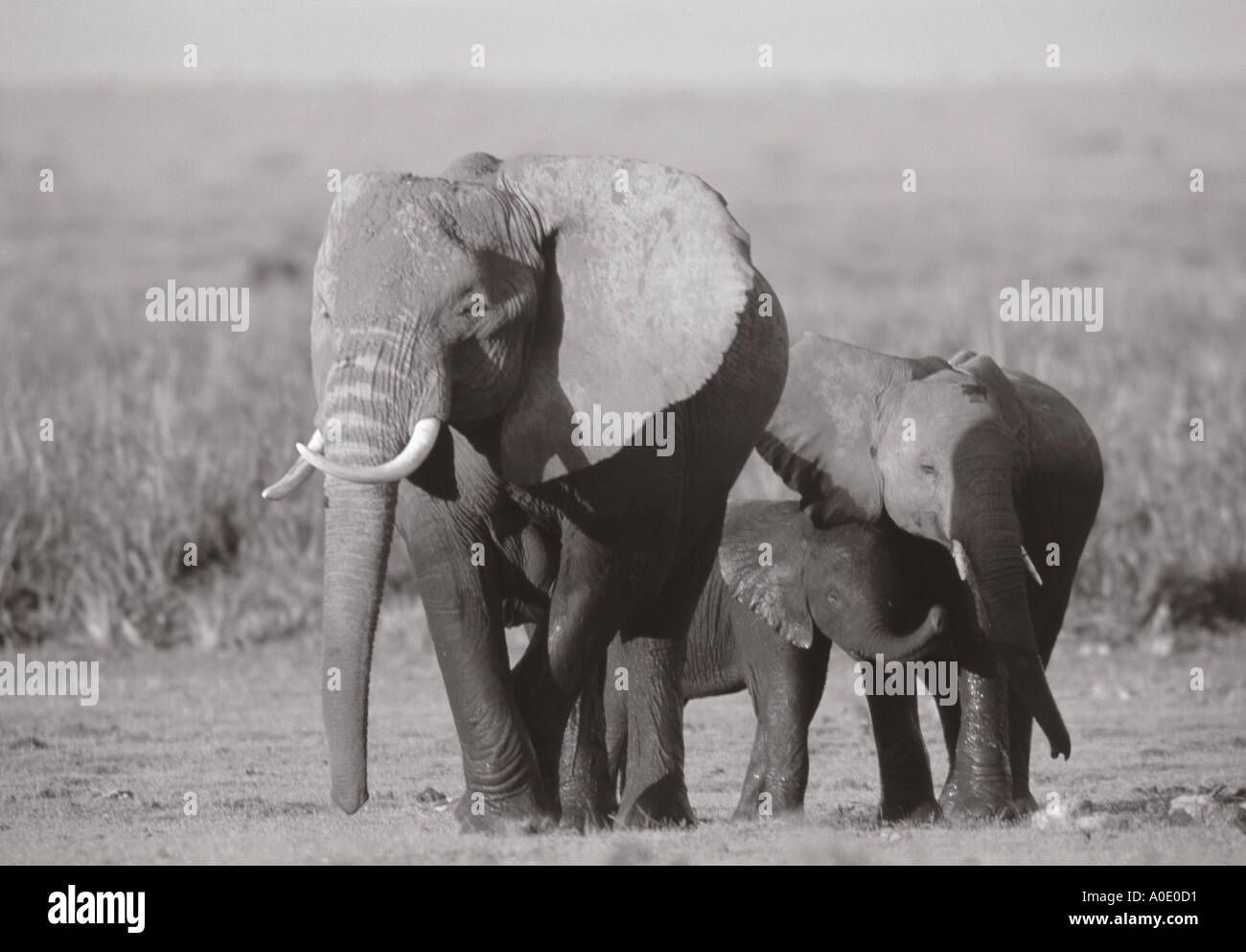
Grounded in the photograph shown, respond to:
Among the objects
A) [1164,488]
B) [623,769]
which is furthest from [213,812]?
[1164,488]

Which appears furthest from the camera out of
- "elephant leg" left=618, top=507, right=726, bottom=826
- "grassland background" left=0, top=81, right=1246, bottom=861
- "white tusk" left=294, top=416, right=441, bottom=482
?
"grassland background" left=0, top=81, right=1246, bottom=861

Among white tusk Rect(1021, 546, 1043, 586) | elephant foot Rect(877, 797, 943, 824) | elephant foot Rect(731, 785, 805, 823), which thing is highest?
white tusk Rect(1021, 546, 1043, 586)

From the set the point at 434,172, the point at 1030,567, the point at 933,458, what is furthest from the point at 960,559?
the point at 434,172

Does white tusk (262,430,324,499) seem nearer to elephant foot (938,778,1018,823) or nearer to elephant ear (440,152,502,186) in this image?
elephant ear (440,152,502,186)

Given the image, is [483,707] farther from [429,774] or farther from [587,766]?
[429,774]

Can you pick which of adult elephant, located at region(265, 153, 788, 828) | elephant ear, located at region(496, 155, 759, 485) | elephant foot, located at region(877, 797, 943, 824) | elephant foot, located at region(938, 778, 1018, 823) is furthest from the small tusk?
elephant ear, located at region(496, 155, 759, 485)

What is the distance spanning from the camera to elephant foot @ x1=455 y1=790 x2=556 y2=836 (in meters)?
9.42

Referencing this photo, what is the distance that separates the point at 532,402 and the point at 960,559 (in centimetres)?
248

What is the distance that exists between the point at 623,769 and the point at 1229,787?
2.86 m

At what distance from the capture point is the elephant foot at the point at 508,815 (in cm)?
942

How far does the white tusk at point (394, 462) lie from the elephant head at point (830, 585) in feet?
9.75

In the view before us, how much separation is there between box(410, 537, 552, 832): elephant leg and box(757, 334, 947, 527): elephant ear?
269cm

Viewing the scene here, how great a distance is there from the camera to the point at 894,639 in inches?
428
